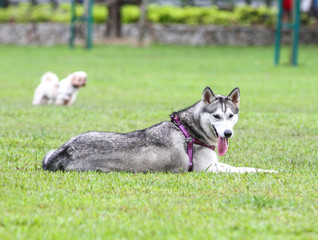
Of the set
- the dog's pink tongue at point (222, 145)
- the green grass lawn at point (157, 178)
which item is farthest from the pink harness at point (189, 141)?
the green grass lawn at point (157, 178)

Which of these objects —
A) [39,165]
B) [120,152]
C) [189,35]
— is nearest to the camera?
[120,152]

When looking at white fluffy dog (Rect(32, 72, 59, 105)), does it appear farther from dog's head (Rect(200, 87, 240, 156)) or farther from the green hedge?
the green hedge

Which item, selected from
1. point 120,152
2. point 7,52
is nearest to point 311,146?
point 120,152

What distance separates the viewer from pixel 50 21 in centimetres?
3997

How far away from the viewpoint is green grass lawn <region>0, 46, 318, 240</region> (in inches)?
191

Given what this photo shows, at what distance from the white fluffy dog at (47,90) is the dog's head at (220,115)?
698 cm

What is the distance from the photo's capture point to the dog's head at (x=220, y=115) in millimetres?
6750

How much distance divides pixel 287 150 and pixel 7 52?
2508 centimetres

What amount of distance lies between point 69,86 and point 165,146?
684 cm

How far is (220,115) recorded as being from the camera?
6.79 meters

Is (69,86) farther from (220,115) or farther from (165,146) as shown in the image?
(220,115)

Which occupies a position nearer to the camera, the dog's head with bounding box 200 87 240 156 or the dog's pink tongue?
the dog's head with bounding box 200 87 240 156

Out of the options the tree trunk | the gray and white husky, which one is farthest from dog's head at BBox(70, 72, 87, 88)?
the tree trunk

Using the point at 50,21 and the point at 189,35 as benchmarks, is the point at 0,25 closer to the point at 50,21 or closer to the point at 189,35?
the point at 50,21
